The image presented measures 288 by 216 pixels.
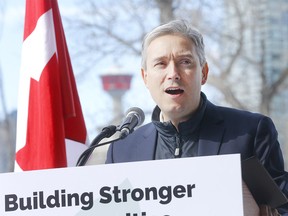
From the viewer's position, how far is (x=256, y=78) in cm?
2203

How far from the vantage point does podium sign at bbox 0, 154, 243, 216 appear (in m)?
3.76

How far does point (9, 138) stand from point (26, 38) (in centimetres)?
1608

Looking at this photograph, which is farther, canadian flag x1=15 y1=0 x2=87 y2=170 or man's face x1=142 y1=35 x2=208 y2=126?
canadian flag x1=15 y1=0 x2=87 y2=170

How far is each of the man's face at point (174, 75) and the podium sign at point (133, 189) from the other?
69 centimetres

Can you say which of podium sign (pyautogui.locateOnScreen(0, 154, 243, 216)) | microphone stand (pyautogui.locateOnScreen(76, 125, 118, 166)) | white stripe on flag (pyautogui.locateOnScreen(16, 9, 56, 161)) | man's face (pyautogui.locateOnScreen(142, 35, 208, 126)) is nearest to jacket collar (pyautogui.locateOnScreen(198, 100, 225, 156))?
man's face (pyautogui.locateOnScreen(142, 35, 208, 126))

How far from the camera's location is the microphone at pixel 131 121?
14.3 feet

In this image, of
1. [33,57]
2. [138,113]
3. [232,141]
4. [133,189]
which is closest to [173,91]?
[138,113]

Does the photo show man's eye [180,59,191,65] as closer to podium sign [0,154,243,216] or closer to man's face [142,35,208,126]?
man's face [142,35,208,126]

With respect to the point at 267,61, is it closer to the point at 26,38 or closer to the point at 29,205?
the point at 26,38

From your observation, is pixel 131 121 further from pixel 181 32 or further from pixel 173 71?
pixel 181 32

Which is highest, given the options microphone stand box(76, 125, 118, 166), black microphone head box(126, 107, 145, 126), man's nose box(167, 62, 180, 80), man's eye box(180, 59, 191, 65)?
man's eye box(180, 59, 191, 65)

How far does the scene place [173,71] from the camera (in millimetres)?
4457

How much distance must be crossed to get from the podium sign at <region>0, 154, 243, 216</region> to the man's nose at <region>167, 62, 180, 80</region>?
692 mm

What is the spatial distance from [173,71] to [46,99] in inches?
71.4
